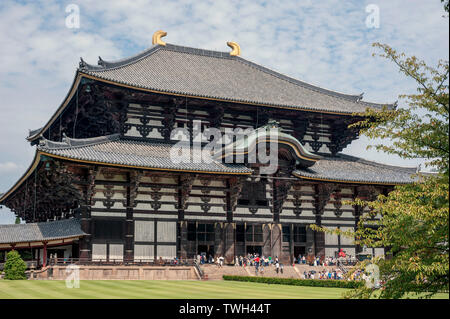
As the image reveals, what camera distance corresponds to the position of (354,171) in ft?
161

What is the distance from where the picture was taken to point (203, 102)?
45.5 metres

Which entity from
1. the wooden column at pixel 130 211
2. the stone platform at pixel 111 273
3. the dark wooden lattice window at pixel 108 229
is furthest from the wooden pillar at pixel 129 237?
the stone platform at pixel 111 273

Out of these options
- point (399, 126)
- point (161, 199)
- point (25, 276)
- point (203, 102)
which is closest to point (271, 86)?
point (203, 102)

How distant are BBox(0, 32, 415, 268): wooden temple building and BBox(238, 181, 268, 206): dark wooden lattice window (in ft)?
0.27

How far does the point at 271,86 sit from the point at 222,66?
5787 mm

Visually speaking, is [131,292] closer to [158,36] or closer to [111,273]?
[111,273]

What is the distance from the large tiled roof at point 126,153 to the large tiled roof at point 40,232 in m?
5.38

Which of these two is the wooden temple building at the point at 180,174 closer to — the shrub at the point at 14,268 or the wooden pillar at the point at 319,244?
the wooden pillar at the point at 319,244

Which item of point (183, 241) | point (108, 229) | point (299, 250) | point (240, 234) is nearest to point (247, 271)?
point (240, 234)

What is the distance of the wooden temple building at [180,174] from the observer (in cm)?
3959

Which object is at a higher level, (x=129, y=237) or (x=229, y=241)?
(x=129, y=237)

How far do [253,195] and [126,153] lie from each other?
11234 millimetres

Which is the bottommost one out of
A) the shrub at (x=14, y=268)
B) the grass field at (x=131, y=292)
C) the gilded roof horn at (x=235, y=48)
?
the grass field at (x=131, y=292)
